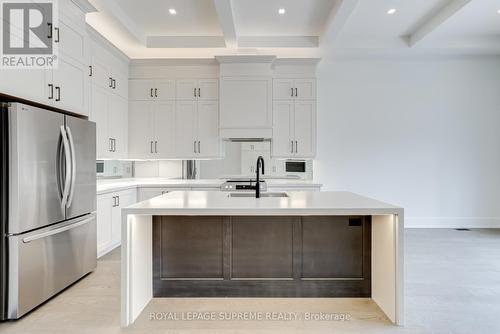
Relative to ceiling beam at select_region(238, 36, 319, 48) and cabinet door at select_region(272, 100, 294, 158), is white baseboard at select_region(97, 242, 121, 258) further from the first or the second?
ceiling beam at select_region(238, 36, 319, 48)

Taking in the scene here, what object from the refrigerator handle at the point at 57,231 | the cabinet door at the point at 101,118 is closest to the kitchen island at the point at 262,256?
the refrigerator handle at the point at 57,231

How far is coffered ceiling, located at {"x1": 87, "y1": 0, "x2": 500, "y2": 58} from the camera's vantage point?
12.9 ft

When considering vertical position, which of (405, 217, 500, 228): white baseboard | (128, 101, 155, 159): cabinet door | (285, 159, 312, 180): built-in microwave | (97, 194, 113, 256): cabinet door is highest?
(128, 101, 155, 159): cabinet door

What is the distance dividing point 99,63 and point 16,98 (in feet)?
5.91

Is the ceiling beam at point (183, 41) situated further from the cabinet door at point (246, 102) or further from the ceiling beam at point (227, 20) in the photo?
the cabinet door at point (246, 102)

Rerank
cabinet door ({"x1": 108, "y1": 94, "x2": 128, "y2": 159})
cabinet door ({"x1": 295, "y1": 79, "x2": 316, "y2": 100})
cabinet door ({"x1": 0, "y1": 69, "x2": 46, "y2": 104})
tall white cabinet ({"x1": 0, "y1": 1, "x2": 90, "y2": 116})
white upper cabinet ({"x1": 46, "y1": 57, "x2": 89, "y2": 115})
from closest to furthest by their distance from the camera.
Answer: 1. cabinet door ({"x1": 0, "y1": 69, "x2": 46, "y2": 104})
2. tall white cabinet ({"x1": 0, "y1": 1, "x2": 90, "y2": 116})
3. white upper cabinet ({"x1": 46, "y1": 57, "x2": 89, "y2": 115})
4. cabinet door ({"x1": 108, "y1": 94, "x2": 128, "y2": 159})
5. cabinet door ({"x1": 295, "y1": 79, "x2": 316, "y2": 100})

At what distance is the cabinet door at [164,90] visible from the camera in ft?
16.5

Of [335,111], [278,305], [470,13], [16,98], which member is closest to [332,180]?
[335,111]

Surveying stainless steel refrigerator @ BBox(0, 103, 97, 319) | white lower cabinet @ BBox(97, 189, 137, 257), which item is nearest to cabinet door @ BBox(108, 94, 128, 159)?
white lower cabinet @ BBox(97, 189, 137, 257)

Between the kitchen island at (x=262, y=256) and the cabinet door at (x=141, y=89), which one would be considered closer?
the kitchen island at (x=262, y=256)

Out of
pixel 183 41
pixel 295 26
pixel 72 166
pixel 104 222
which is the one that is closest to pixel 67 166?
pixel 72 166

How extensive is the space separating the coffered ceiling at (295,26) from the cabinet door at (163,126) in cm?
92

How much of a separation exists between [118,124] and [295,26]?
2.90m

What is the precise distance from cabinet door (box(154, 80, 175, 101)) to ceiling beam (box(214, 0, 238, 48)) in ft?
3.55
